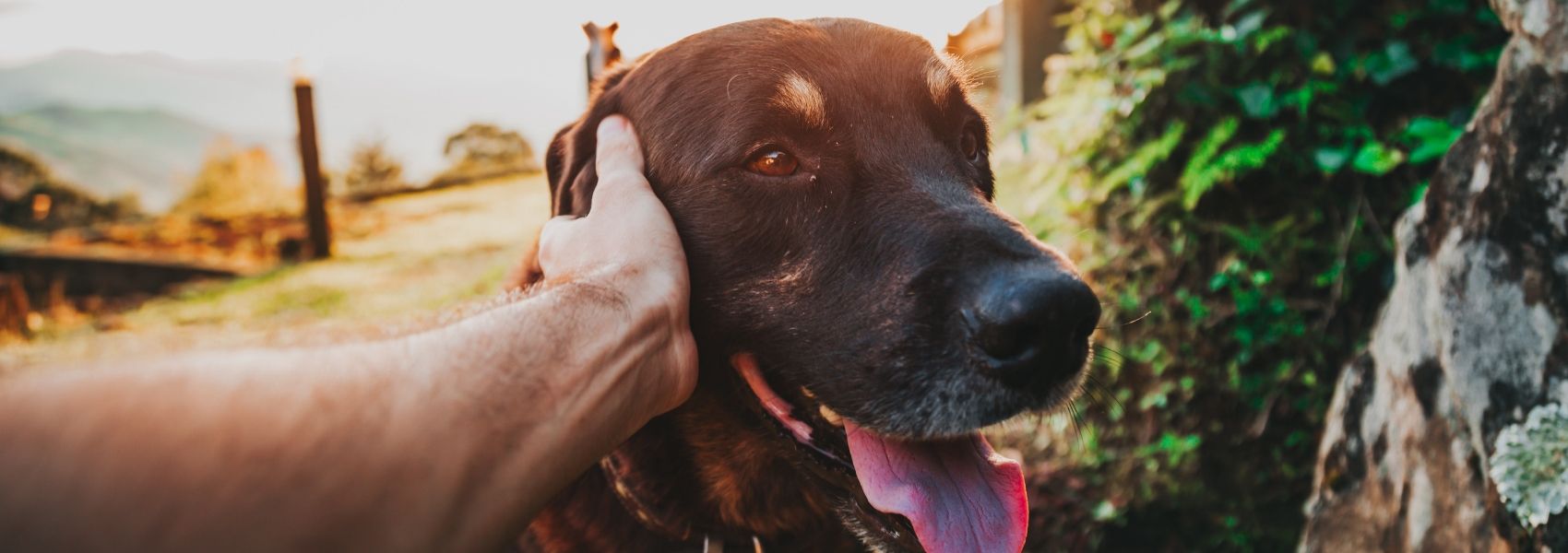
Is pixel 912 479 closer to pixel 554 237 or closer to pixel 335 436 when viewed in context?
pixel 554 237

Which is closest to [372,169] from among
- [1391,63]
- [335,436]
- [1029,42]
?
[1029,42]

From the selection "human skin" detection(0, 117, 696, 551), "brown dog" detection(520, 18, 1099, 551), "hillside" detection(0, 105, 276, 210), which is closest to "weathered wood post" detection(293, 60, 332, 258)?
"hillside" detection(0, 105, 276, 210)

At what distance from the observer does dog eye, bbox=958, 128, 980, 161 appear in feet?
9.91

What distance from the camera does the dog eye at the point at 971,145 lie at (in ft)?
9.91

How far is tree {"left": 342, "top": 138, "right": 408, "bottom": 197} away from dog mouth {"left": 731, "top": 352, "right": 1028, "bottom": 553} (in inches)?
672

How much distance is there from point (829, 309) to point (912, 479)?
49 centimetres

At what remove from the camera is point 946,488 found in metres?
2.37

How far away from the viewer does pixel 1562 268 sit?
2121 mm

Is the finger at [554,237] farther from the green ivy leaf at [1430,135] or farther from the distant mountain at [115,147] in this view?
the distant mountain at [115,147]

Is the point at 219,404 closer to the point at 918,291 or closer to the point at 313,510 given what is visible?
the point at 313,510

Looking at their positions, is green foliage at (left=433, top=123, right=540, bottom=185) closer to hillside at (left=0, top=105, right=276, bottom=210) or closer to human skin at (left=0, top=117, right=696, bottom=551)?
hillside at (left=0, top=105, right=276, bottom=210)

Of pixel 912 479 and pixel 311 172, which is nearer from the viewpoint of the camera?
pixel 912 479

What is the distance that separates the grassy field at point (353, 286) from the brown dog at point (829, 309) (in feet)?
13.4

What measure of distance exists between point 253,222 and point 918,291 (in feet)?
48.7
